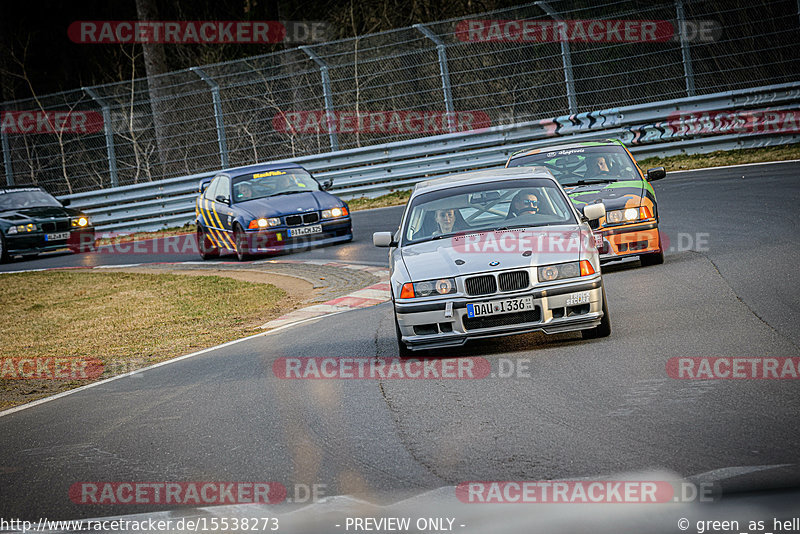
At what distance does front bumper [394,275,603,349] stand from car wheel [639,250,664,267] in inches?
156

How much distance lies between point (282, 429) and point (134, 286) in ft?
33.9

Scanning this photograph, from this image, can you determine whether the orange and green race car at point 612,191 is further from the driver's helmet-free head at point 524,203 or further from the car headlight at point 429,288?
the car headlight at point 429,288

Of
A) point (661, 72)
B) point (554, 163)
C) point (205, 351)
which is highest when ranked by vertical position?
point (661, 72)

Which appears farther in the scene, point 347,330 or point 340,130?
point 340,130

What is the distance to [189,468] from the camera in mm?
5715

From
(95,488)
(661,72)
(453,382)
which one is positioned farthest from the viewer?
(661,72)

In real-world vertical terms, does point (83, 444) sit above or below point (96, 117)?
below

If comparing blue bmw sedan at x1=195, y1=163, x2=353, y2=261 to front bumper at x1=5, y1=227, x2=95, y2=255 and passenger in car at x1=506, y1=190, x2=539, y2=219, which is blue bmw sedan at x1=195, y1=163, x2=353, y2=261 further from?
passenger in car at x1=506, y1=190, x2=539, y2=219

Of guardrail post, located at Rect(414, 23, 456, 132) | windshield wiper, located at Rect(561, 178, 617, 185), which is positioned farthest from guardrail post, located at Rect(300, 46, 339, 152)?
windshield wiper, located at Rect(561, 178, 617, 185)

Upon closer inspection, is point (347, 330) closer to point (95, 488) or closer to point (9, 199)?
point (95, 488)

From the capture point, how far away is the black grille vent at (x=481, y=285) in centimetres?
765

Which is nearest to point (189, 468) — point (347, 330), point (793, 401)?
point (793, 401)

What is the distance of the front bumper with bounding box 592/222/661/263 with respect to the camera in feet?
37.1

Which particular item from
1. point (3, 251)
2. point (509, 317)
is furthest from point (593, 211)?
point (3, 251)
